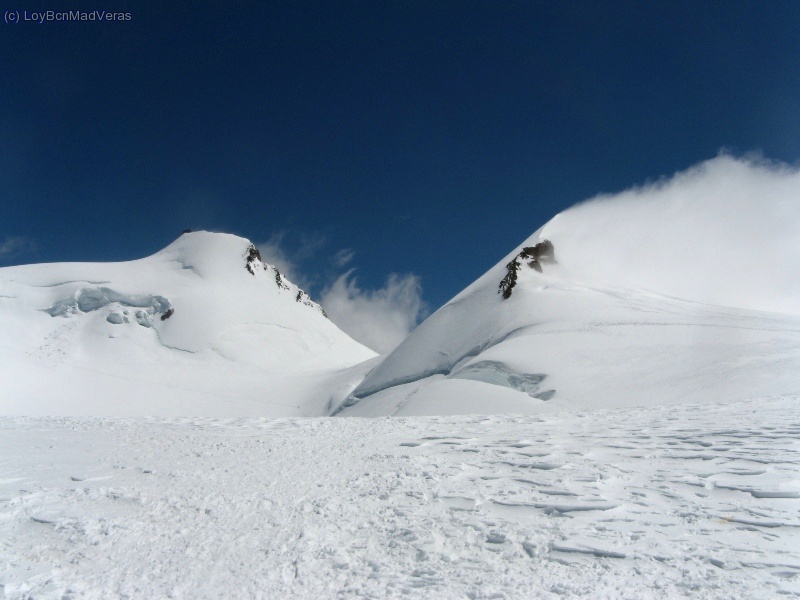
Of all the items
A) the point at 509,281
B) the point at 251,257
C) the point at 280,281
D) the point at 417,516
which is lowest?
the point at 417,516

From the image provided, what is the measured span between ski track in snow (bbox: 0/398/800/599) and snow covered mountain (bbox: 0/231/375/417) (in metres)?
25.4

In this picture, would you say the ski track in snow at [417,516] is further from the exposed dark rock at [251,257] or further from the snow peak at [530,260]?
the exposed dark rock at [251,257]

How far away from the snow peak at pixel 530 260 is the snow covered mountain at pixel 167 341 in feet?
42.6

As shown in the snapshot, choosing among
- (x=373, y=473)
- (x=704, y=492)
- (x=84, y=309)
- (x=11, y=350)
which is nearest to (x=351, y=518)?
(x=373, y=473)

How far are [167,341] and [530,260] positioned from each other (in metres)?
35.3

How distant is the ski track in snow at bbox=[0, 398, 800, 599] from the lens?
371 cm

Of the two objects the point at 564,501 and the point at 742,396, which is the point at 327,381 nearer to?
the point at 742,396

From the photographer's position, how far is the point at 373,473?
648 centimetres

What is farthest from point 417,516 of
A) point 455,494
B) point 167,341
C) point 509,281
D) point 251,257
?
point 251,257

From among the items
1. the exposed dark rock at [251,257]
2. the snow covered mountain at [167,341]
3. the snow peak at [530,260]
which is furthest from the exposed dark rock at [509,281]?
the exposed dark rock at [251,257]

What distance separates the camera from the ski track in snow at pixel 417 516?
371 centimetres

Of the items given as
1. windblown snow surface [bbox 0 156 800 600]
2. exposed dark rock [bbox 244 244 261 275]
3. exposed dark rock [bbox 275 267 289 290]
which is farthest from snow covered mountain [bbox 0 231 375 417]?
windblown snow surface [bbox 0 156 800 600]

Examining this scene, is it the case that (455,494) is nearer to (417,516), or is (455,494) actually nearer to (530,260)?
(417,516)

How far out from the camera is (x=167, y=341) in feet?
160
